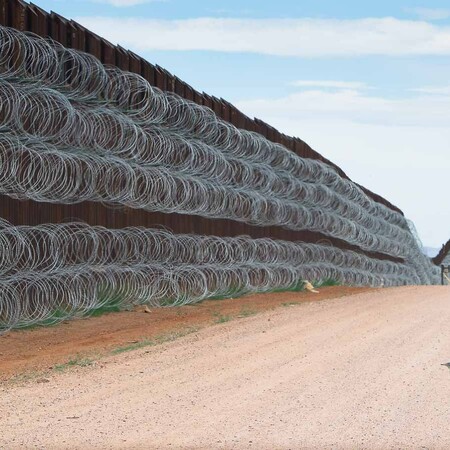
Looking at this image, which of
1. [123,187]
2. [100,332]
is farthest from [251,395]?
[123,187]

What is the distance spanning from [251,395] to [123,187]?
789cm

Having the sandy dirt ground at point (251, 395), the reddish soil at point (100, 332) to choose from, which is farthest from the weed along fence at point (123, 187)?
the sandy dirt ground at point (251, 395)

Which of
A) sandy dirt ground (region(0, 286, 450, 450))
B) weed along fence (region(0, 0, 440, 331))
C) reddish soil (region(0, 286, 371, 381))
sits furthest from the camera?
weed along fence (region(0, 0, 440, 331))

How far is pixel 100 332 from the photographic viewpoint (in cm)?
1371

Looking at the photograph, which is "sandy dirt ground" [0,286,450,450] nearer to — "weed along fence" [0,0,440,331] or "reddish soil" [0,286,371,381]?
"reddish soil" [0,286,371,381]

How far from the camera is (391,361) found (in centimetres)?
1055

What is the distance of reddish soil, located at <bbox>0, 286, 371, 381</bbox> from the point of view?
448 inches

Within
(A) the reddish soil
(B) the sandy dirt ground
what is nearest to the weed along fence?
(A) the reddish soil

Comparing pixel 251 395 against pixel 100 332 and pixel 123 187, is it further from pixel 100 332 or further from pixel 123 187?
pixel 123 187

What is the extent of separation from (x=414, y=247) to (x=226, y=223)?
20447mm

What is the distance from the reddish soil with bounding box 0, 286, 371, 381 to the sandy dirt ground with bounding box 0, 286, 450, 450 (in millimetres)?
794

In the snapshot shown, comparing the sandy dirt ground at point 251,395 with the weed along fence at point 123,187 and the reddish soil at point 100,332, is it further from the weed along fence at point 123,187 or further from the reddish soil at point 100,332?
the weed along fence at point 123,187

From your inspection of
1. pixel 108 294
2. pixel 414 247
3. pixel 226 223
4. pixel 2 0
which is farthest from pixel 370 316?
pixel 414 247

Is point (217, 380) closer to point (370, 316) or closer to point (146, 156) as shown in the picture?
point (370, 316)
